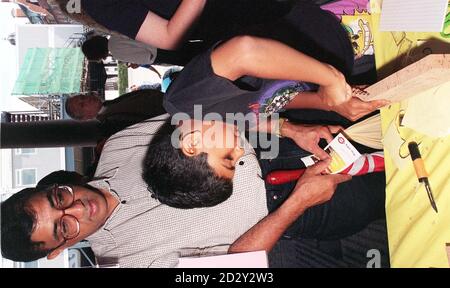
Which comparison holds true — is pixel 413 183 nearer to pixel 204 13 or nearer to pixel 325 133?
pixel 325 133

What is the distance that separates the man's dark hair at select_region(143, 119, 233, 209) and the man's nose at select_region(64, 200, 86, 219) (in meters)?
0.20

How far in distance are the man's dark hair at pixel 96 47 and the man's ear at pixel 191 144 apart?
40.9 inches

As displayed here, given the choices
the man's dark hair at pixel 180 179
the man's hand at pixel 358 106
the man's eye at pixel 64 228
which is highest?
the man's hand at pixel 358 106

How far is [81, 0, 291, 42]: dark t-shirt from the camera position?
1.08 metres

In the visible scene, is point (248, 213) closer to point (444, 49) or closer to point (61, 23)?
point (444, 49)

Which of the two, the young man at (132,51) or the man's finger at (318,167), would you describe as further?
the young man at (132,51)

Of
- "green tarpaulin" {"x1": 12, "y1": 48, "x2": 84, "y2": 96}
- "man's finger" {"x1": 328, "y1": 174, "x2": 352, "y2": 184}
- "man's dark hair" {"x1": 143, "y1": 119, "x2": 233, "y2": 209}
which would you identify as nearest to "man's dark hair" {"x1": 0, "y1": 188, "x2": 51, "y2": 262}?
"man's dark hair" {"x1": 143, "y1": 119, "x2": 233, "y2": 209}

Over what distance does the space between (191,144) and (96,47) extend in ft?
3.60

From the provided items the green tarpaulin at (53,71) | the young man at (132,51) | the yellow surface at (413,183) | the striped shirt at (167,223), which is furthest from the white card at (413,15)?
the green tarpaulin at (53,71)

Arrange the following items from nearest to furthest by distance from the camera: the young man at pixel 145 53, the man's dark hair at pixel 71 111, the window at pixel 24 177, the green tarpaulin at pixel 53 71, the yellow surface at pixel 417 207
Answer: the yellow surface at pixel 417 207, the young man at pixel 145 53, the window at pixel 24 177, the man's dark hair at pixel 71 111, the green tarpaulin at pixel 53 71

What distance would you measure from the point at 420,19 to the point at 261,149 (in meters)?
0.55

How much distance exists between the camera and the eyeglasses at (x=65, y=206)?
1.08 m

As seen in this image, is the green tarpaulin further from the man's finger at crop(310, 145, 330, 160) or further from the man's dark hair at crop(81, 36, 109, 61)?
the man's finger at crop(310, 145, 330, 160)

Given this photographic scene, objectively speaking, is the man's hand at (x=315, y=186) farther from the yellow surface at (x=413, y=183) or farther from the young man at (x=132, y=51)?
the young man at (x=132, y=51)
